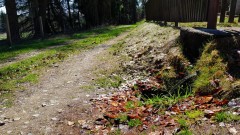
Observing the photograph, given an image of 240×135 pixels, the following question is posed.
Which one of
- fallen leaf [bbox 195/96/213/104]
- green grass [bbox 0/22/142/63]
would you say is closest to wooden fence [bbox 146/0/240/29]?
fallen leaf [bbox 195/96/213/104]

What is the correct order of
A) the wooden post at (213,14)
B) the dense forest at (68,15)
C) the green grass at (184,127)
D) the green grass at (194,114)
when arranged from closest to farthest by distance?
1. the green grass at (184,127)
2. the green grass at (194,114)
3. the wooden post at (213,14)
4. the dense forest at (68,15)

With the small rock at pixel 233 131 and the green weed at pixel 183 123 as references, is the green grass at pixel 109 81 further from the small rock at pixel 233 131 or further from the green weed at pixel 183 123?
the small rock at pixel 233 131

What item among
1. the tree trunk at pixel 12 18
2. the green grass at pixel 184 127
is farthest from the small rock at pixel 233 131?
the tree trunk at pixel 12 18

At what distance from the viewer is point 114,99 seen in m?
4.86

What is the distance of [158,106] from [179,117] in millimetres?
639

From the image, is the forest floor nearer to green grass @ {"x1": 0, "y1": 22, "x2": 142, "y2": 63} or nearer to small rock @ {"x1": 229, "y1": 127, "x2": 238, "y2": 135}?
small rock @ {"x1": 229, "y1": 127, "x2": 238, "y2": 135}

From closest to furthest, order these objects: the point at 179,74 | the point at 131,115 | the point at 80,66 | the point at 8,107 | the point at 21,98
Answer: the point at 131,115 → the point at 8,107 → the point at 21,98 → the point at 179,74 → the point at 80,66

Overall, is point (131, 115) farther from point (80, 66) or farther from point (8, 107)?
point (80, 66)

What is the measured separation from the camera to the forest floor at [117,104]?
11.4 feet

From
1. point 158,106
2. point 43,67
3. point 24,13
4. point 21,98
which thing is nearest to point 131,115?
point 158,106

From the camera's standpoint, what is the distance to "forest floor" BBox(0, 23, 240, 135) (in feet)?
11.4

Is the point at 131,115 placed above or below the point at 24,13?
below

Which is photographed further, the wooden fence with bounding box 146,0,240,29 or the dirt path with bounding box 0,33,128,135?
the wooden fence with bounding box 146,0,240,29

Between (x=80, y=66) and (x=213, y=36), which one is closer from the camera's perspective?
(x=213, y=36)
